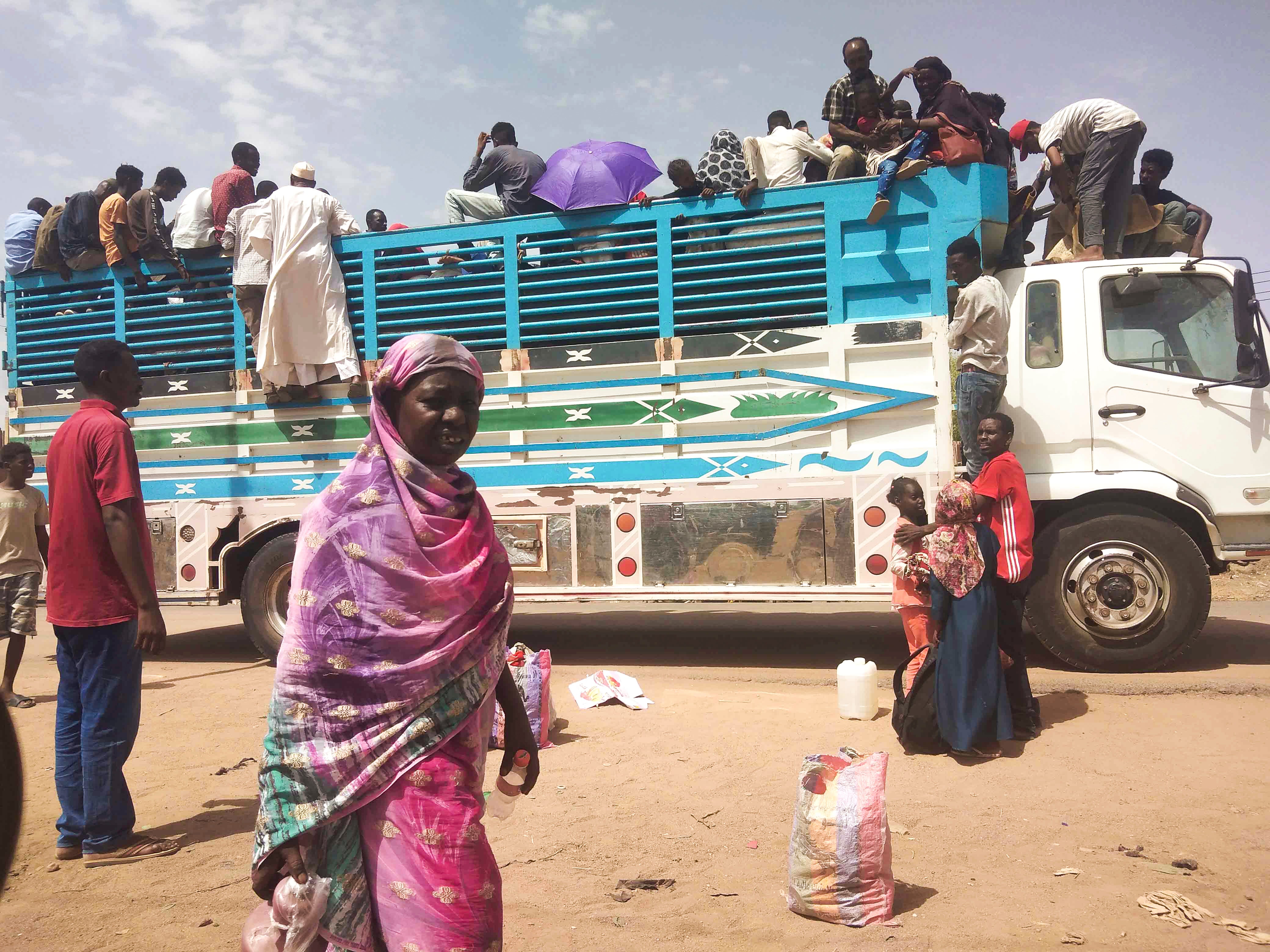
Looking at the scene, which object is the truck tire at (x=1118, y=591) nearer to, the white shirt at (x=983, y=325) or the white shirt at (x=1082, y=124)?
the white shirt at (x=983, y=325)

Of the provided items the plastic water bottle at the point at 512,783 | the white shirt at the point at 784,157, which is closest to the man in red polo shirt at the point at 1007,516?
the white shirt at the point at 784,157

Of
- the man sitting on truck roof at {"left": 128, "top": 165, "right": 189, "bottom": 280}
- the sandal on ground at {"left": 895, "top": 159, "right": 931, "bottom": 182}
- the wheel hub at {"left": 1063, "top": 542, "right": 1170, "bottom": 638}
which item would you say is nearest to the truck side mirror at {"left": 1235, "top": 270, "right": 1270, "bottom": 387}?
the wheel hub at {"left": 1063, "top": 542, "right": 1170, "bottom": 638}

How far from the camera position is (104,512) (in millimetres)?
3297

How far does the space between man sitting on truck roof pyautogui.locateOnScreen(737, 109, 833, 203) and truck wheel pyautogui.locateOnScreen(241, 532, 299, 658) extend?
3896 mm

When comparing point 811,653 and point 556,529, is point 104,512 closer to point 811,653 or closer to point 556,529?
point 556,529

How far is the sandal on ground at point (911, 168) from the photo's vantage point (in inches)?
223

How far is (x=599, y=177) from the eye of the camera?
20.4 ft

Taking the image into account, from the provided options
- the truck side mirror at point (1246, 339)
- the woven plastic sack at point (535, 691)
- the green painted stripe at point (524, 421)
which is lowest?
the woven plastic sack at point (535, 691)

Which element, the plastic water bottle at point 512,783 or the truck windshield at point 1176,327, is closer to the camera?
the plastic water bottle at point 512,783

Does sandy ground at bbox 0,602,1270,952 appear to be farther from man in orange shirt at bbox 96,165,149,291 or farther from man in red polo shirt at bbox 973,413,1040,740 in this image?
man in orange shirt at bbox 96,165,149,291

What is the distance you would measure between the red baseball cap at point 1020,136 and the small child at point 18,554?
22.0 ft

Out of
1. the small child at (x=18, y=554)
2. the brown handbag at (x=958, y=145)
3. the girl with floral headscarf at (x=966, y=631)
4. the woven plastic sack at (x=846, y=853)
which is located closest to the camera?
the woven plastic sack at (x=846, y=853)

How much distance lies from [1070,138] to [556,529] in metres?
4.10

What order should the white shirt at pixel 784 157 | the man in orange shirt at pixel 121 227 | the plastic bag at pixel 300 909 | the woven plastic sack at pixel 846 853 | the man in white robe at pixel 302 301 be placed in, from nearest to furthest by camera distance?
1. the plastic bag at pixel 300 909
2. the woven plastic sack at pixel 846 853
3. the white shirt at pixel 784 157
4. the man in white robe at pixel 302 301
5. the man in orange shirt at pixel 121 227
